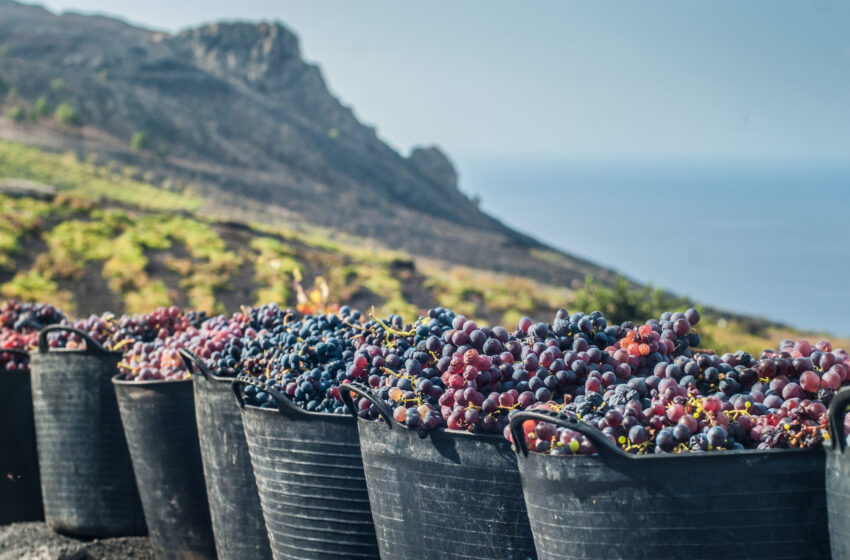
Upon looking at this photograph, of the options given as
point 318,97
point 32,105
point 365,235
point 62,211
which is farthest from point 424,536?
point 318,97

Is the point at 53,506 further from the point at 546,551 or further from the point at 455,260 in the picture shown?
the point at 455,260

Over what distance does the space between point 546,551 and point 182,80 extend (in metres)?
71.3

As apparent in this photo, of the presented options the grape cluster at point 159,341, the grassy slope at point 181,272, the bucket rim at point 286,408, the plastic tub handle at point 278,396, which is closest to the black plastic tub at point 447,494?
the bucket rim at point 286,408

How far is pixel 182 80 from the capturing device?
227ft

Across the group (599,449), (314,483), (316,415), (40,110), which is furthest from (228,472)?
(40,110)

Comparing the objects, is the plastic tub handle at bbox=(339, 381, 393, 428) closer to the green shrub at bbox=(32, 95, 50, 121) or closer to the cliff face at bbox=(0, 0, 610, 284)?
the cliff face at bbox=(0, 0, 610, 284)

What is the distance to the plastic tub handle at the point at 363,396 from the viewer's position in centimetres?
274

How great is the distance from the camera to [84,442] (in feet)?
15.4

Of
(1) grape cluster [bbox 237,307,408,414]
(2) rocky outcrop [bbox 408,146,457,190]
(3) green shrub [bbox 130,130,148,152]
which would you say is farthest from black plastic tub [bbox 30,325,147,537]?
(2) rocky outcrop [bbox 408,146,457,190]

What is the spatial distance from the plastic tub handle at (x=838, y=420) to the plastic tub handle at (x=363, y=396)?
1257mm

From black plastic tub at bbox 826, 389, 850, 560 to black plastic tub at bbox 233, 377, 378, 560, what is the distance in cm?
156

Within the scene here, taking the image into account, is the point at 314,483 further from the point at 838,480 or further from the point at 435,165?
the point at 435,165

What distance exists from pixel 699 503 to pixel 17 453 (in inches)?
168

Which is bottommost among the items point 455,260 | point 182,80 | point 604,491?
point 455,260
